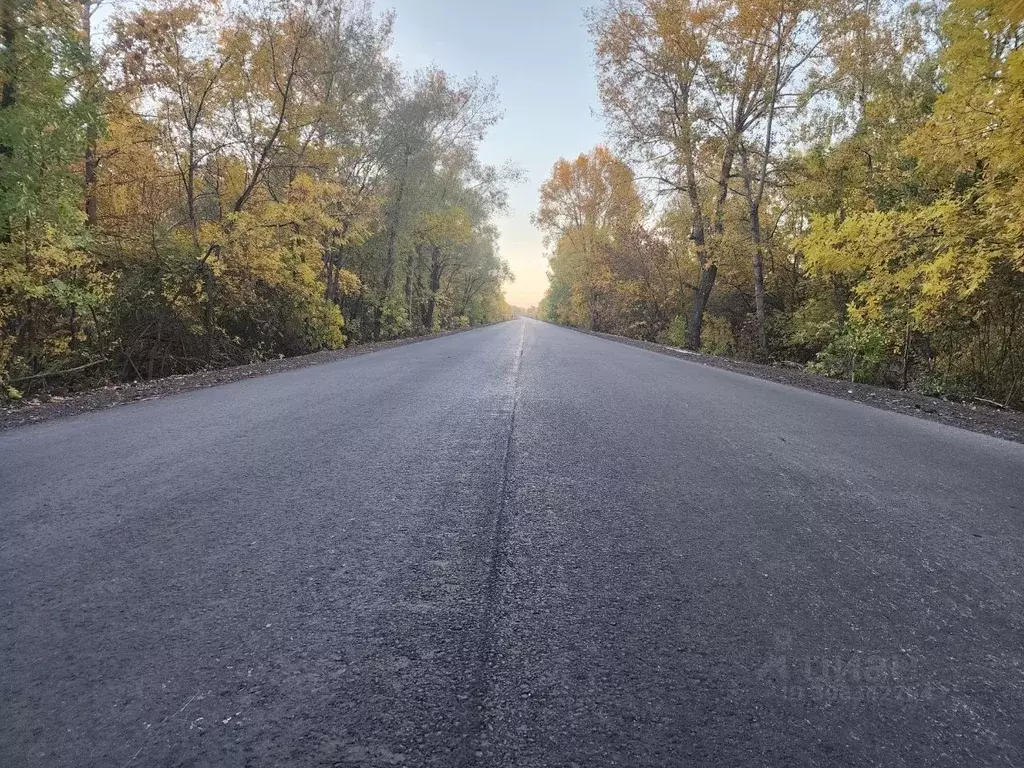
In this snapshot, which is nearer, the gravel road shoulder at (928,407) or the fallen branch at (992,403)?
the gravel road shoulder at (928,407)

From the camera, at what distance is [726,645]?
5.31 ft

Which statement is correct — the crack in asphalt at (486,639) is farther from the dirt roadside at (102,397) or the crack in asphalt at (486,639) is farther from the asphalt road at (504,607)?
the dirt roadside at (102,397)

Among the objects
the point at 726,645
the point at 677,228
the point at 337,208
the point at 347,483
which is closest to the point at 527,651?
the point at 726,645

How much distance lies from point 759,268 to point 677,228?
777 centimetres

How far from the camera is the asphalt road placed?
126cm

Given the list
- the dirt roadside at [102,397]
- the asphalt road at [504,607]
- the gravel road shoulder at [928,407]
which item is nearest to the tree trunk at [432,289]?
the dirt roadside at [102,397]

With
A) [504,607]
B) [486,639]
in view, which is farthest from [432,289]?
[486,639]

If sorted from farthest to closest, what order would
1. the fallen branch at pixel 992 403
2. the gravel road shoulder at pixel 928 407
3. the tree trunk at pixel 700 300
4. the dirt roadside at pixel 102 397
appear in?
the tree trunk at pixel 700 300, the fallen branch at pixel 992 403, the gravel road shoulder at pixel 928 407, the dirt roadside at pixel 102 397

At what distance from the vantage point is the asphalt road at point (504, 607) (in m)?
1.26

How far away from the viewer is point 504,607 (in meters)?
1.78

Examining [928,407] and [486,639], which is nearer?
[486,639]

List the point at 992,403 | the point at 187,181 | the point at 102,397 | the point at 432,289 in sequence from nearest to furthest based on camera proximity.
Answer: the point at 102,397
the point at 992,403
the point at 187,181
the point at 432,289

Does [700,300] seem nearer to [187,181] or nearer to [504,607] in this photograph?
[187,181]

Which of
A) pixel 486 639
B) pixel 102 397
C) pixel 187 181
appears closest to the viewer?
pixel 486 639
